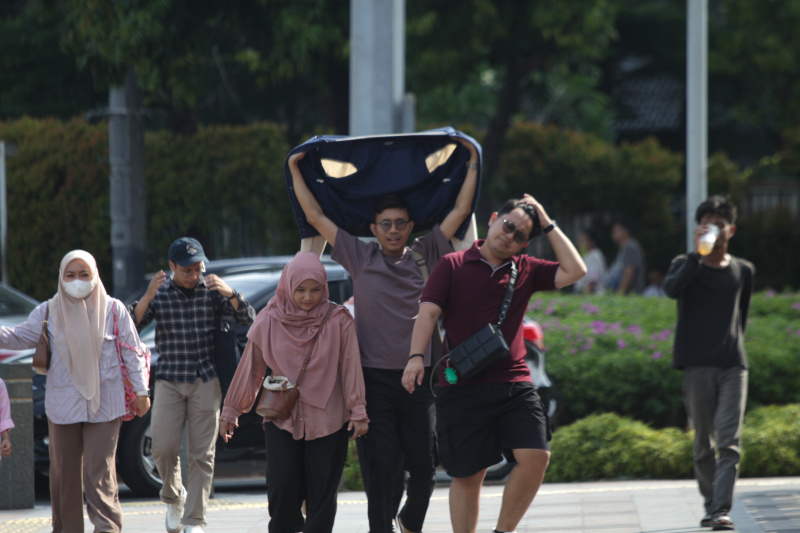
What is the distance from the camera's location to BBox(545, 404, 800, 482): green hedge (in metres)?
8.47

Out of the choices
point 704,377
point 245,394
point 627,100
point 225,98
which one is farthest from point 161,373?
point 627,100

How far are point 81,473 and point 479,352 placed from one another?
2.22 meters

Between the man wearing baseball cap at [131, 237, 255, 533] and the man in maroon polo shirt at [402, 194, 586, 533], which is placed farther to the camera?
the man wearing baseball cap at [131, 237, 255, 533]

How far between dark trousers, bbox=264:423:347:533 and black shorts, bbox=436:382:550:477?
54 centimetres

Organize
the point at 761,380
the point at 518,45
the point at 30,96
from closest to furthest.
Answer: the point at 761,380 < the point at 30,96 < the point at 518,45

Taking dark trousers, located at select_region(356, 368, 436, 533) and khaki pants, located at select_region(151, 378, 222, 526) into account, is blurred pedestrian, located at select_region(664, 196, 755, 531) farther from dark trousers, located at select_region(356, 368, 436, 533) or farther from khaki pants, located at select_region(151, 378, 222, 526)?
khaki pants, located at select_region(151, 378, 222, 526)

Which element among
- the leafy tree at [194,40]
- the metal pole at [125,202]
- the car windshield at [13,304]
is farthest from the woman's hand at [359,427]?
the leafy tree at [194,40]

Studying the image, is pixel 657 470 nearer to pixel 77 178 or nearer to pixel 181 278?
pixel 181 278

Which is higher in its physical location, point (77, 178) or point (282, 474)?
point (77, 178)

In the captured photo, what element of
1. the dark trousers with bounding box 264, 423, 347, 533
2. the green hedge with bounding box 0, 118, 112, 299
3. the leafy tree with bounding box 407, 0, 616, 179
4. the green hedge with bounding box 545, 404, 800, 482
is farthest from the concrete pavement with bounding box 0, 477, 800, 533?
the leafy tree with bounding box 407, 0, 616, 179

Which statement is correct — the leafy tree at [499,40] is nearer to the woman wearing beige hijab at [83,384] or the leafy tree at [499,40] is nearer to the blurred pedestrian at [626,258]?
the blurred pedestrian at [626,258]

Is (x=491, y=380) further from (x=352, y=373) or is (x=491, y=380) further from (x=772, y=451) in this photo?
(x=772, y=451)

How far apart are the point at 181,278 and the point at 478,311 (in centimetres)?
183

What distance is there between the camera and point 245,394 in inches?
212
